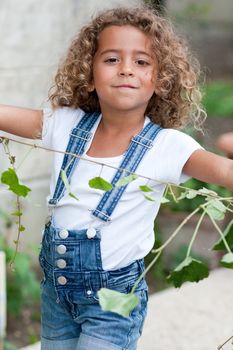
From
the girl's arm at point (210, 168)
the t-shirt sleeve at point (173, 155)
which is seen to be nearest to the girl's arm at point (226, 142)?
the girl's arm at point (210, 168)

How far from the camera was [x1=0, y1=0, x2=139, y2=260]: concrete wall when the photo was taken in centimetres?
496

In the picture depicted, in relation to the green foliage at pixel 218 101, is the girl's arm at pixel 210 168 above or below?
above

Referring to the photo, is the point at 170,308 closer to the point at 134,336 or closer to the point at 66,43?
the point at 66,43

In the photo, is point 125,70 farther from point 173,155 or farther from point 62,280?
point 62,280

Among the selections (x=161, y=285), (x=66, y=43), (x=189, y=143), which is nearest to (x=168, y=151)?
(x=189, y=143)

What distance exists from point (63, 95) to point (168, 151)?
0.44m

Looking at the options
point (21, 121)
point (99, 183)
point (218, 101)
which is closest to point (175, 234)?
point (99, 183)

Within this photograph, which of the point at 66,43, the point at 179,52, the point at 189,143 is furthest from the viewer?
the point at 66,43

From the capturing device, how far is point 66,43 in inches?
207

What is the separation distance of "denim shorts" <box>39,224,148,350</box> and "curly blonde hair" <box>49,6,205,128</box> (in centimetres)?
43

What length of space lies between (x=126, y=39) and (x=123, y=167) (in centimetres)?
38

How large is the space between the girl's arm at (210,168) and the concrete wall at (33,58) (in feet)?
8.06

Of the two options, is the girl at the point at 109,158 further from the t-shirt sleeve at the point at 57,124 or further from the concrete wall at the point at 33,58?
the concrete wall at the point at 33,58

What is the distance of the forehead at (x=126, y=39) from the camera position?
2.64 meters
